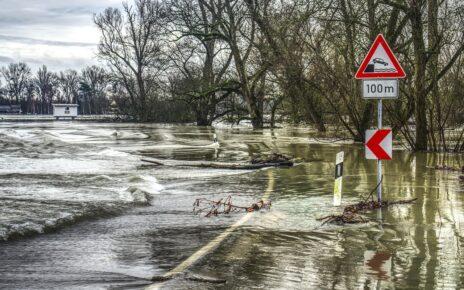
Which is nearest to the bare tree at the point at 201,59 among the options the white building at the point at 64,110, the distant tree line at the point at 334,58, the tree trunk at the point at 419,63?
the distant tree line at the point at 334,58

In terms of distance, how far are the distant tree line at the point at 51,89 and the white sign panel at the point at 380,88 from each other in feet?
487

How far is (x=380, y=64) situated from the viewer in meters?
10.6

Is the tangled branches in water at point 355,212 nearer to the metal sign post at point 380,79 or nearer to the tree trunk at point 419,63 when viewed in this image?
the metal sign post at point 380,79

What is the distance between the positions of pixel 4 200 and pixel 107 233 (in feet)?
11.9

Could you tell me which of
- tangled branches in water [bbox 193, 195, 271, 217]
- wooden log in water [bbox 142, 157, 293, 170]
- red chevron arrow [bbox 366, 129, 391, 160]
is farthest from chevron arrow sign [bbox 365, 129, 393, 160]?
wooden log in water [bbox 142, 157, 293, 170]

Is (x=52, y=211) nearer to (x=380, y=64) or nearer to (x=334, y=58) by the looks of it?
(x=380, y=64)

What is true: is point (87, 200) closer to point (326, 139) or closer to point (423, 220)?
point (423, 220)

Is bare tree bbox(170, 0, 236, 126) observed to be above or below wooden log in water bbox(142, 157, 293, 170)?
above

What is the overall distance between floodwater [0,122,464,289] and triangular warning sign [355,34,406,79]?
220cm

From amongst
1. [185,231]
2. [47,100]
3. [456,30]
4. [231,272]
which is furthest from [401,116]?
[47,100]

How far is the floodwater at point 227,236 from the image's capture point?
238 inches

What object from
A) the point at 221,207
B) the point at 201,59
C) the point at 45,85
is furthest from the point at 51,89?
the point at 221,207

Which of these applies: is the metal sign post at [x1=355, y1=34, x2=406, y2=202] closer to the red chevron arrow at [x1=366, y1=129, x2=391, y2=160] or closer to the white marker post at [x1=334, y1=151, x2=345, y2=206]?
the red chevron arrow at [x1=366, y1=129, x2=391, y2=160]

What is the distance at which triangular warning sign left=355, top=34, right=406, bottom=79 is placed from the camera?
10.4 m
